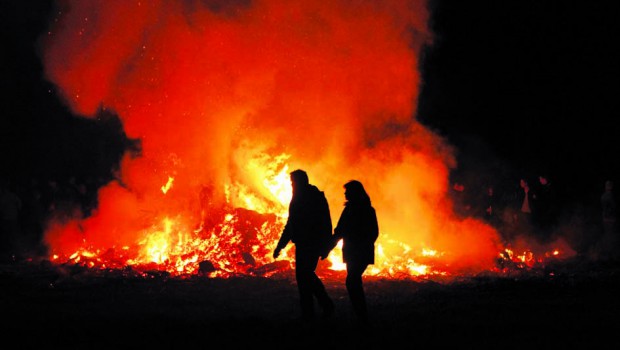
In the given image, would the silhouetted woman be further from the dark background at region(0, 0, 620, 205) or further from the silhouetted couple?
the dark background at region(0, 0, 620, 205)

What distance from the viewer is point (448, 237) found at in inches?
539

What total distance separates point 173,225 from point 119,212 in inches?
88.5

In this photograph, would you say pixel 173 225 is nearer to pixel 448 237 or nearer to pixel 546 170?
pixel 448 237

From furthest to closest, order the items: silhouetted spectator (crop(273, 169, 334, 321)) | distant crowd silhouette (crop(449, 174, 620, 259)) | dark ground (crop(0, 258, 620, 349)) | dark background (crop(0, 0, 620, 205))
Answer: dark background (crop(0, 0, 620, 205)), distant crowd silhouette (crop(449, 174, 620, 259)), silhouetted spectator (crop(273, 169, 334, 321)), dark ground (crop(0, 258, 620, 349))

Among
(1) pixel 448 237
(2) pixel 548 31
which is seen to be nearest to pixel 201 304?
(1) pixel 448 237

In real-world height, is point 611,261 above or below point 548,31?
below

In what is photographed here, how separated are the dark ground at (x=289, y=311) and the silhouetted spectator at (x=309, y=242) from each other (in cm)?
29

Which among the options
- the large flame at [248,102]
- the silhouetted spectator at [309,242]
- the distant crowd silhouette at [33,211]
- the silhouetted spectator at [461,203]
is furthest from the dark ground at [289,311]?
the silhouetted spectator at [461,203]

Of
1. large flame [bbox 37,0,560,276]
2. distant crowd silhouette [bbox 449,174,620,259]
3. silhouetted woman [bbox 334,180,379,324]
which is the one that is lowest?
silhouetted woman [bbox 334,180,379,324]

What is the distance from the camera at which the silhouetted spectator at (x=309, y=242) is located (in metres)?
6.88

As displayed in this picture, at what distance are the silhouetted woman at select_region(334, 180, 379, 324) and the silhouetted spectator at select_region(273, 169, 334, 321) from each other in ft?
1.33

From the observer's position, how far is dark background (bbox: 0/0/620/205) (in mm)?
20344

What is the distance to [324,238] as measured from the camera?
22.9 feet

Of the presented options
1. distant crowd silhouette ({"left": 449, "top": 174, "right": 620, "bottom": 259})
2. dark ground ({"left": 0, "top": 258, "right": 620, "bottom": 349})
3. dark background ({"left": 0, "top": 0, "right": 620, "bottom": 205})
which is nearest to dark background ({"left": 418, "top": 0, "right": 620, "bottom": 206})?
dark background ({"left": 0, "top": 0, "right": 620, "bottom": 205})
